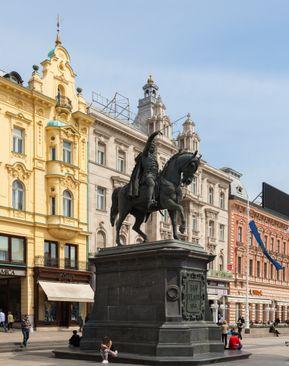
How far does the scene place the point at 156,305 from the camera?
2033cm

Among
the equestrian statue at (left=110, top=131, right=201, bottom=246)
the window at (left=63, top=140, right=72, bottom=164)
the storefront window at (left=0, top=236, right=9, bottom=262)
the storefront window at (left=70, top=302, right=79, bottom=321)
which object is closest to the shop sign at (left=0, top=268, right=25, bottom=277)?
the storefront window at (left=0, top=236, right=9, bottom=262)

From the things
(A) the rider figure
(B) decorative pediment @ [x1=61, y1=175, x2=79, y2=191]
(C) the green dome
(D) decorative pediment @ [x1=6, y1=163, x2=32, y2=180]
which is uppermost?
(C) the green dome

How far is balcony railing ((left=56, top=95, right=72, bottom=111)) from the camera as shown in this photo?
47.1 m

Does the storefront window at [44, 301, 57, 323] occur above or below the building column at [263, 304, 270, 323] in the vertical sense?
above

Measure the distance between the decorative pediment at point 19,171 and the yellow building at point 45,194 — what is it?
0.07 metres

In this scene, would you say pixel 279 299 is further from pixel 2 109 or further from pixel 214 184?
pixel 2 109

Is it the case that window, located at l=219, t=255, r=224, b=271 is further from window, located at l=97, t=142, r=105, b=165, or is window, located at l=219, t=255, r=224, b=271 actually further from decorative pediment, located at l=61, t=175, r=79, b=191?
decorative pediment, located at l=61, t=175, r=79, b=191

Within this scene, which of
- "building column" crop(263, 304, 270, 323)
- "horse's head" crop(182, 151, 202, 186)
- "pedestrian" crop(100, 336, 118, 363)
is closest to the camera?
"pedestrian" crop(100, 336, 118, 363)

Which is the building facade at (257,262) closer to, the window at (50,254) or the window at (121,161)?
the window at (121,161)

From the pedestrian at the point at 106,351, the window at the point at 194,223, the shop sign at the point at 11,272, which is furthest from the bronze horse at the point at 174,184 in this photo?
the window at the point at 194,223

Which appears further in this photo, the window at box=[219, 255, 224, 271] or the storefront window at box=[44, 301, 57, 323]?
the window at box=[219, 255, 224, 271]

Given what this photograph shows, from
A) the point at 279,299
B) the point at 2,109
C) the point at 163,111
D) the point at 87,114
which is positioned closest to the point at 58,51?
the point at 87,114

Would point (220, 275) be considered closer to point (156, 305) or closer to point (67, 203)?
point (67, 203)

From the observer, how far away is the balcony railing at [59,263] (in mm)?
43781
